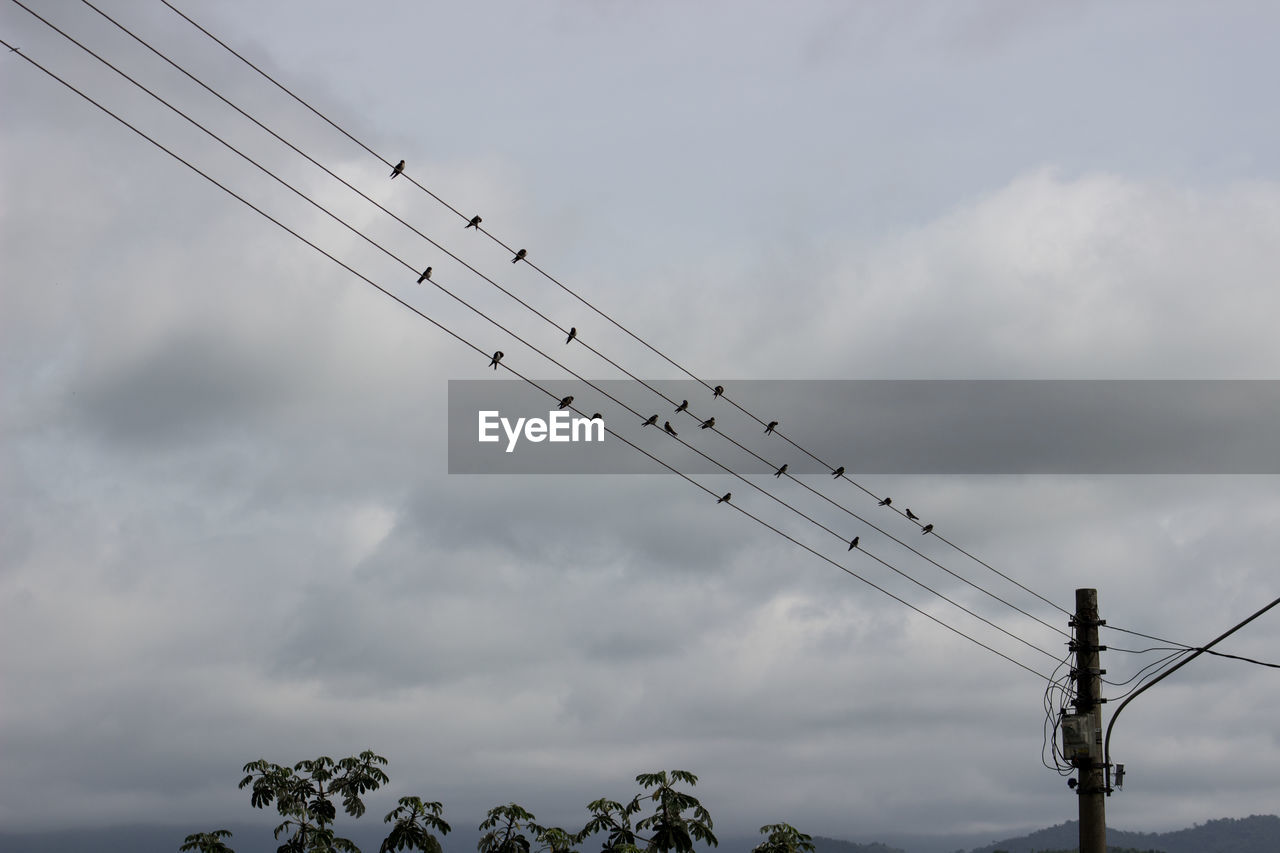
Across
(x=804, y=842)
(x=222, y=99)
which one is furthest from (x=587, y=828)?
(x=222, y=99)

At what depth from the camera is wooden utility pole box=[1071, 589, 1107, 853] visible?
2912cm

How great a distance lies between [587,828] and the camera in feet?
94.2

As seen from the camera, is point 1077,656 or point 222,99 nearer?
point 222,99

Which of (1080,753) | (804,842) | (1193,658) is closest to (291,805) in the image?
(804,842)

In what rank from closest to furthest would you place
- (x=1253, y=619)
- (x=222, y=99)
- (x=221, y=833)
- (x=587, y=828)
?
(x=222, y=99) < (x=1253, y=619) < (x=587, y=828) < (x=221, y=833)

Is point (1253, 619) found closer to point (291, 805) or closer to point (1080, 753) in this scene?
point (1080, 753)

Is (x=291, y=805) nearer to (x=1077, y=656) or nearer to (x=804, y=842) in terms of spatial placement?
(x=804, y=842)

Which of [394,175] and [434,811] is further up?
[394,175]

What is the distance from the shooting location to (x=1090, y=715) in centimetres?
2994

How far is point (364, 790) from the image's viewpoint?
3256cm

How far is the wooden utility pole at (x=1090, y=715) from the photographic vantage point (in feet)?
95.6

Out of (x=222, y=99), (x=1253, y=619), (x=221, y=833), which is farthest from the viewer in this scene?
(x=221, y=833)

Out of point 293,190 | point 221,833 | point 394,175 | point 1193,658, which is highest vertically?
point 394,175

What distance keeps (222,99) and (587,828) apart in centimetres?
1550
